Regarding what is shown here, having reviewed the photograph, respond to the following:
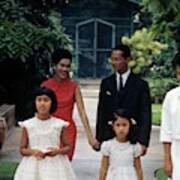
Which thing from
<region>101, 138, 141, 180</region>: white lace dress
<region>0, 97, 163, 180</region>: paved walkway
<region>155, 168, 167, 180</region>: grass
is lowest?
<region>0, 97, 163, 180</region>: paved walkway

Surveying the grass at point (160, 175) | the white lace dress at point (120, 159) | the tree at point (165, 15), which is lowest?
the grass at point (160, 175)

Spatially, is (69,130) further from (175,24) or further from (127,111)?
(175,24)

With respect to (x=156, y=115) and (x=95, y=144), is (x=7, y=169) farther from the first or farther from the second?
(x=156, y=115)

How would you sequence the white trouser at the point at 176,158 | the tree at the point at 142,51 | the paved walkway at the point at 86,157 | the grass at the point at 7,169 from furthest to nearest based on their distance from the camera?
the tree at the point at 142,51
the paved walkway at the point at 86,157
the grass at the point at 7,169
the white trouser at the point at 176,158

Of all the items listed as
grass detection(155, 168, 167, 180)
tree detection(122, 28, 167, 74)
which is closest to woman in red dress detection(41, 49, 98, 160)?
grass detection(155, 168, 167, 180)

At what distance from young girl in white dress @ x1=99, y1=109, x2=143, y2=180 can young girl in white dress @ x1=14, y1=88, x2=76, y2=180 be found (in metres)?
0.37

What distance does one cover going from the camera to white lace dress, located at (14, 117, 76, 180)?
673 cm

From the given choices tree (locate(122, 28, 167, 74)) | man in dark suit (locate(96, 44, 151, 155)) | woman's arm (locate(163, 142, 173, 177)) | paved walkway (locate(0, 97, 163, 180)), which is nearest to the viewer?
woman's arm (locate(163, 142, 173, 177))

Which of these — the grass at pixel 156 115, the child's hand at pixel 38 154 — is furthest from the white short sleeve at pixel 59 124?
the grass at pixel 156 115

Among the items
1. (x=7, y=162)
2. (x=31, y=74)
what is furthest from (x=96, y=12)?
(x=7, y=162)

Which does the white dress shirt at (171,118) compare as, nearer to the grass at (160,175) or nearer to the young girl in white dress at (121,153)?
the young girl in white dress at (121,153)

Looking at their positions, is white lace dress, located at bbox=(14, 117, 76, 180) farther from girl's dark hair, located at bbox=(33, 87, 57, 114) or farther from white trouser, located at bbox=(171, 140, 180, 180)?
white trouser, located at bbox=(171, 140, 180, 180)

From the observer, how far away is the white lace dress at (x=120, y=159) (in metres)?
6.84

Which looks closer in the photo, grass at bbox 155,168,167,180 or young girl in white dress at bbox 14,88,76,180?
young girl in white dress at bbox 14,88,76,180
